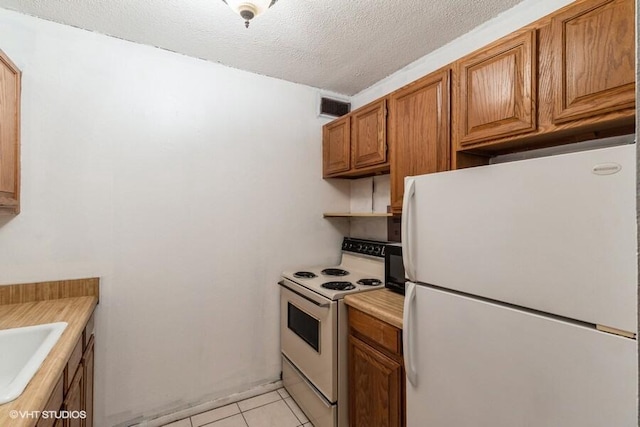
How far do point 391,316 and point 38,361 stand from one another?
1397 mm

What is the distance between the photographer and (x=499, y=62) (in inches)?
51.5

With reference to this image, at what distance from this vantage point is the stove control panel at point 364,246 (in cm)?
230

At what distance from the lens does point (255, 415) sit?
206 centimetres

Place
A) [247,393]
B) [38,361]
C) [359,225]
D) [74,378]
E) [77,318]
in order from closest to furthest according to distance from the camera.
A: 1. [38,361]
2. [74,378]
3. [77,318]
4. [247,393]
5. [359,225]

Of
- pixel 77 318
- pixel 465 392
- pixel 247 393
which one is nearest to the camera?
pixel 465 392

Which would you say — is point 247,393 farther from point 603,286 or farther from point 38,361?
point 603,286

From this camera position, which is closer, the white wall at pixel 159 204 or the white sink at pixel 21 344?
the white sink at pixel 21 344

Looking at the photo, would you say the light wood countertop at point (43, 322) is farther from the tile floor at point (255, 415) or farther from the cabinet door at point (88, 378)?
the tile floor at point (255, 415)

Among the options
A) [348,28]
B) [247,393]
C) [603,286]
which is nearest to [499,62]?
[348,28]

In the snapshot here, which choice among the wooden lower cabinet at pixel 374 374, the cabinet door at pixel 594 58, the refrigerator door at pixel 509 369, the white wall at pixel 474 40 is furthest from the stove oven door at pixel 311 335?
the white wall at pixel 474 40

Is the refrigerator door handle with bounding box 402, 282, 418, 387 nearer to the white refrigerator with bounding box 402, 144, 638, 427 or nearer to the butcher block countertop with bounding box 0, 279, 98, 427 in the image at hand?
the white refrigerator with bounding box 402, 144, 638, 427

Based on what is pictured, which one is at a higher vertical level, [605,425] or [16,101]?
[16,101]

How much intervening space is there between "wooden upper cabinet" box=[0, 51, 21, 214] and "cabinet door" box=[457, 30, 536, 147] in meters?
2.25

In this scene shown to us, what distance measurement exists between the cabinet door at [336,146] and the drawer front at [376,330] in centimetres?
117
